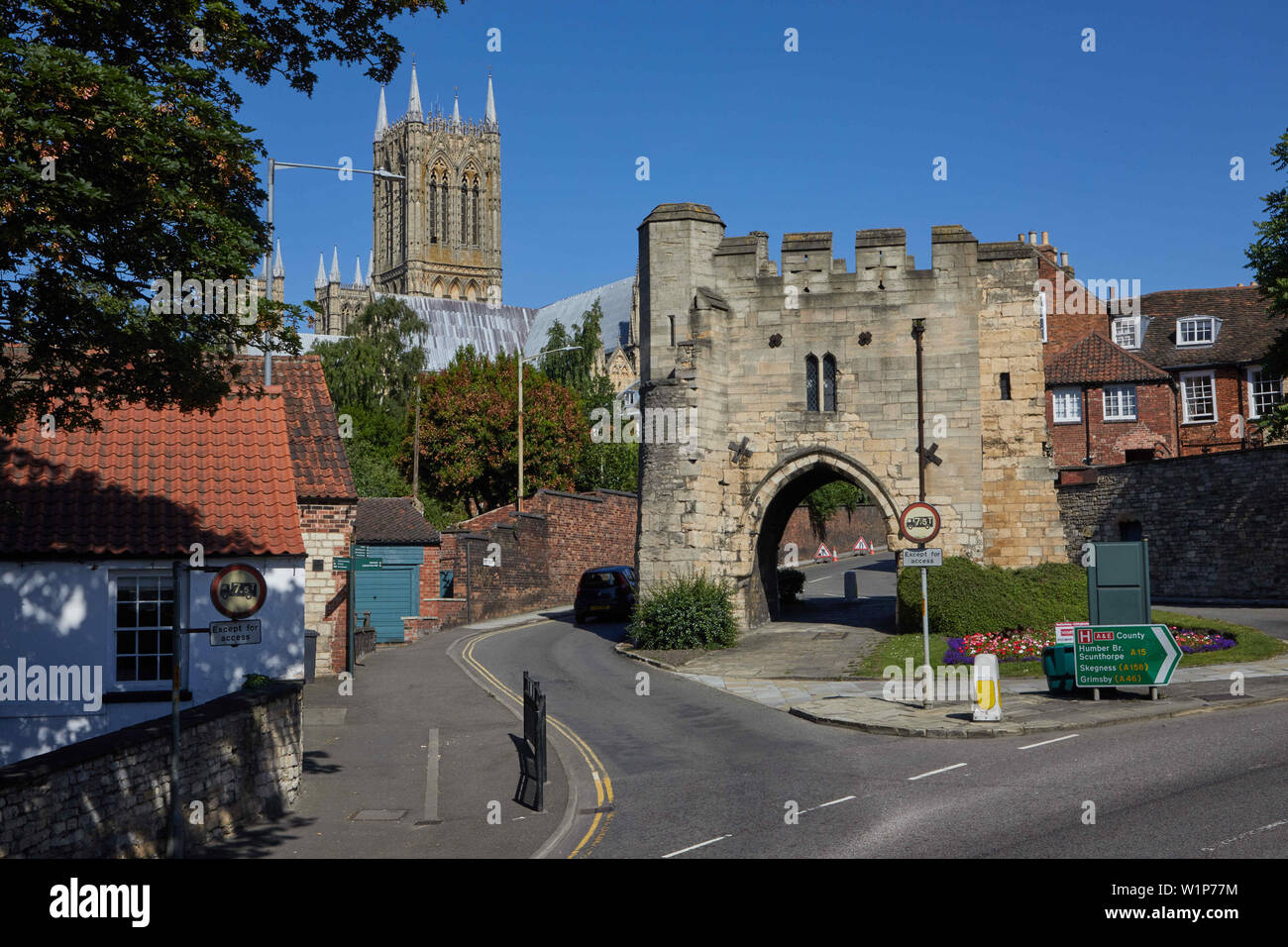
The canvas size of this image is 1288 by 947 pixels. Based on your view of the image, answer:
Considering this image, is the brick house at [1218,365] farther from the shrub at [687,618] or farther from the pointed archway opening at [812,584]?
the shrub at [687,618]

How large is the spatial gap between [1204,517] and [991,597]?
55.6 ft

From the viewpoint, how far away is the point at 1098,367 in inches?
1900

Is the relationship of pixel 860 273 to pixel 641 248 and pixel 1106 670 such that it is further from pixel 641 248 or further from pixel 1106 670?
pixel 1106 670

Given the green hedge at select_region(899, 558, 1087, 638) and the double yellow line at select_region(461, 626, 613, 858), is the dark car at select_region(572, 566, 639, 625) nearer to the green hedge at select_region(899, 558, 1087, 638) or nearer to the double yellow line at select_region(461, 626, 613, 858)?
the double yellow line at select_region(461, 626, 613, 858)

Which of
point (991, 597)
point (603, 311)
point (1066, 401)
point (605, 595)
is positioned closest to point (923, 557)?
point (991, 597)

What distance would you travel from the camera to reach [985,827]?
414 inches

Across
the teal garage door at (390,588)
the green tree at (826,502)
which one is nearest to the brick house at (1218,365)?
the green tree at (826,502)

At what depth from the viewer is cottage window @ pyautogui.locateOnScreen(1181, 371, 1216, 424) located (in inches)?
1886

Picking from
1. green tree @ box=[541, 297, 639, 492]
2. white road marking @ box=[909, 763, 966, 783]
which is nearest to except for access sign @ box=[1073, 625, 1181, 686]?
white road marking @ box=[909, 763, 966, 783]

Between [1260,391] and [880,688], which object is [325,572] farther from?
[1260,391]

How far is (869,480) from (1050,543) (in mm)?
4300

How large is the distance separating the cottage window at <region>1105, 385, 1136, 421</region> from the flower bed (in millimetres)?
25858

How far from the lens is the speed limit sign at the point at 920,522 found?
1791cm
